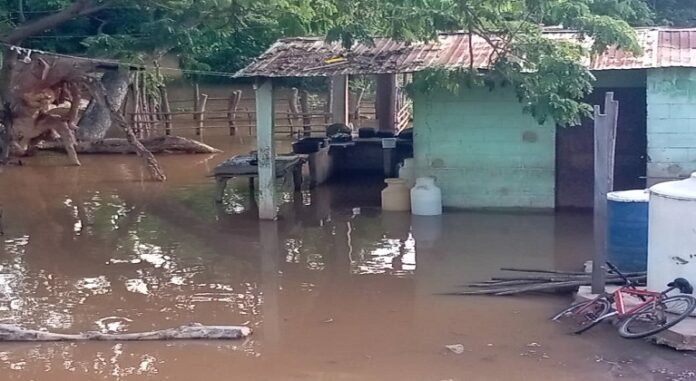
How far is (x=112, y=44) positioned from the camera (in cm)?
1898

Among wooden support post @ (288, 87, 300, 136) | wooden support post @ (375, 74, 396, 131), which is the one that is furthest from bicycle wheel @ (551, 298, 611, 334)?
wooden support post @ (288, 87, 300, 136)

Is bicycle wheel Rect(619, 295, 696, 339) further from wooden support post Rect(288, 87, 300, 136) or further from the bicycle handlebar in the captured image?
wooden support post Rect(288, 87, 300, 136)

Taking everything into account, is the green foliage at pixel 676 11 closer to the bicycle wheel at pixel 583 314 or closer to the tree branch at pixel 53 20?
the tree branch at pixel 53 20

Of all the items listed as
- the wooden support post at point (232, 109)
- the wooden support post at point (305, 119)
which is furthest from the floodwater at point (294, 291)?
the wooden support post at point (232, 109)

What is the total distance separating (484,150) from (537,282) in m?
4.83

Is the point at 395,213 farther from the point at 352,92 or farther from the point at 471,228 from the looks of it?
the point at 352,92

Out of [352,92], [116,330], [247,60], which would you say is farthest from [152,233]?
[352,92]

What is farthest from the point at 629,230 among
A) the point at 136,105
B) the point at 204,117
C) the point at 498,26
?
the point at 204,117

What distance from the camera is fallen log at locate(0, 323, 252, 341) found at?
26.8 ft

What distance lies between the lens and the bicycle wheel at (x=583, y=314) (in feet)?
26.8

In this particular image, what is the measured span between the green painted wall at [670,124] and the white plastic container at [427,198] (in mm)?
2976

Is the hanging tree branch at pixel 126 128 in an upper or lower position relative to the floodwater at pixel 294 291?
upper

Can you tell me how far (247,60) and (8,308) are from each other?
844 inches

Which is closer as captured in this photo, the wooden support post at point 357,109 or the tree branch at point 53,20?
the tree branch at point 53,20
